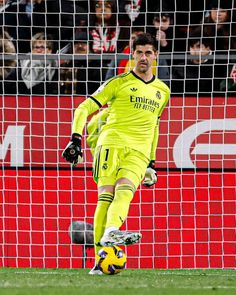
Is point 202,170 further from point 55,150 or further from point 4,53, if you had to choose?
point 4,53

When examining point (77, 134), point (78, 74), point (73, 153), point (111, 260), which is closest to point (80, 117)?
point (77, 134)

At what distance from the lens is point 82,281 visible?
299 inches

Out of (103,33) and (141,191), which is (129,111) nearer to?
(141,191)

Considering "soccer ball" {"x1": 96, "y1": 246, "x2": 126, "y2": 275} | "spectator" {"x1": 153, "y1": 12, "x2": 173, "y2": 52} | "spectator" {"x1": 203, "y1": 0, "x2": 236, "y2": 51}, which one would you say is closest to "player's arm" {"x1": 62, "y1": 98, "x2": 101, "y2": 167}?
"soccer ball" {"x1": 96, "y1": 246, "x2": 126, "y2": 275}

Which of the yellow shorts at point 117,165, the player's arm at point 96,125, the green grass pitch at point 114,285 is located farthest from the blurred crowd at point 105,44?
the green grass pitch at point 114,285

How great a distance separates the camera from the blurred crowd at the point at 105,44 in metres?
11.8

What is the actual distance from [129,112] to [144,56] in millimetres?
512

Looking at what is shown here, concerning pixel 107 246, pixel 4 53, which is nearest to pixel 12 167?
pixel 4 53

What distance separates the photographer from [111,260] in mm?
8273

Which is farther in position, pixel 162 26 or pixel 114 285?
pixel 162 26

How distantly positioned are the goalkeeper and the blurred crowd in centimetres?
Result: 264

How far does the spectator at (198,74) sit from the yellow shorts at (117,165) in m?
3.04

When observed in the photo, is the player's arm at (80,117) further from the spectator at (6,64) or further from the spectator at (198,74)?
the spectator at (6,64)

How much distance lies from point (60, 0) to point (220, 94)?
2308mm
